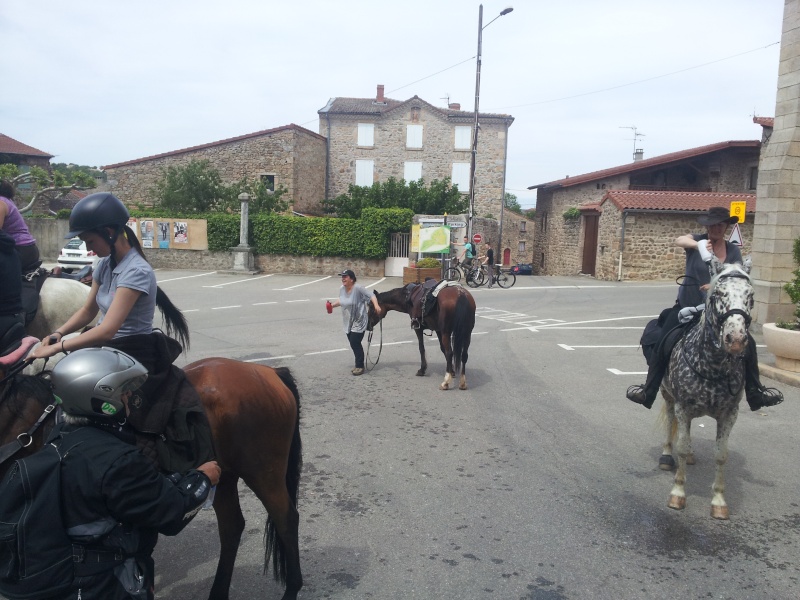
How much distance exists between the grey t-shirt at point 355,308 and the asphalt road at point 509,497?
0.73 m

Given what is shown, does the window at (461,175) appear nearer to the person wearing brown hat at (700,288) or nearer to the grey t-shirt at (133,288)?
the person wearing brown hat at (700,288)

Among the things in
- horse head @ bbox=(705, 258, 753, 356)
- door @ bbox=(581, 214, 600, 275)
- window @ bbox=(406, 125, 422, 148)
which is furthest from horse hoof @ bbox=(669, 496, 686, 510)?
window @ bbox=(406, 125, 422, 148)

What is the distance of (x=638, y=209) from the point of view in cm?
2712

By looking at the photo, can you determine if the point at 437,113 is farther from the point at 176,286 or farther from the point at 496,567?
the point at 496,567

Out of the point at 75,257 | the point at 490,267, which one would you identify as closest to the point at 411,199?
the point at 490,267

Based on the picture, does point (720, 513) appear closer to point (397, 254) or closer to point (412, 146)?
point (397, 254)

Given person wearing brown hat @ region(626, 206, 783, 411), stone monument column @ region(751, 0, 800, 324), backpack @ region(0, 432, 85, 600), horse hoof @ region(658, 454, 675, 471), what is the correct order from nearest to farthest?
backpack @ region(0, 432, 85, 600), person wearing brown hat @ region(626, 206, 783, 411), horse hoof @ region(658, 454, 675, 471), stone monument column @ region(751, 0, 800, 324)

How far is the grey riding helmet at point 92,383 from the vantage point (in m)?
2.31

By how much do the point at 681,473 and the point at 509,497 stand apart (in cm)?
138

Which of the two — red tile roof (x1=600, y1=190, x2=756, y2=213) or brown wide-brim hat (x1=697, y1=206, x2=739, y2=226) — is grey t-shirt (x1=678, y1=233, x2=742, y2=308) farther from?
red tile roof (x1=600, y1=190, x2=756, y2=213)

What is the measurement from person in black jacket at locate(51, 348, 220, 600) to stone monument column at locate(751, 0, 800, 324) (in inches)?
536

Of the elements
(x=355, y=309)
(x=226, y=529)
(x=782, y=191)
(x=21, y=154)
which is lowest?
(x=226, y=529)

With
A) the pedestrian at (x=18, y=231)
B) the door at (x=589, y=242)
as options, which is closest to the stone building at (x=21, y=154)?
the door at (x=589, y=242)

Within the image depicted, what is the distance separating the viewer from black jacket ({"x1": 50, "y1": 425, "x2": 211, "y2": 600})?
225 cm
